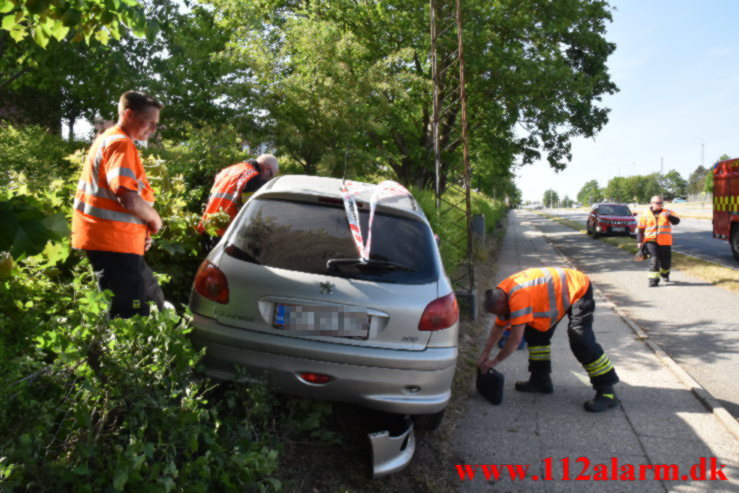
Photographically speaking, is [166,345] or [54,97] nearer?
[166,345]

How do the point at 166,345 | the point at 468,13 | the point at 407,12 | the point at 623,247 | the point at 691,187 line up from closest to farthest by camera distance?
1. the point at 166,345
2. the point at 468,13
3. the point at 407,12
4. the point at 623,247
5. the point at 691,187

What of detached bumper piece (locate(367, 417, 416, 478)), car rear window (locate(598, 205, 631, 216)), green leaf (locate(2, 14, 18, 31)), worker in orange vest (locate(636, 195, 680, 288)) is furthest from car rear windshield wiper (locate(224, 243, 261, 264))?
car rear window (locate(598, 205, 631, 216))

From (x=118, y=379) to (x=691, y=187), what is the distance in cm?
13240

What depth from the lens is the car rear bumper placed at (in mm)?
2889

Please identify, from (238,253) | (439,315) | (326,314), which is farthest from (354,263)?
(238,253)

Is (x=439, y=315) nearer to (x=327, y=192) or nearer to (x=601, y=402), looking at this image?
(x=327, y=192)

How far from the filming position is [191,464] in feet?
6.84

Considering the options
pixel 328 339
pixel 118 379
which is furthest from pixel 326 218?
pixel 118 379

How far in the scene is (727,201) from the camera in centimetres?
1385

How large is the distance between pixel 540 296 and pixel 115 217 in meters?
3.17

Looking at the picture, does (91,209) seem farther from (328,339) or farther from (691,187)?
(691,187)

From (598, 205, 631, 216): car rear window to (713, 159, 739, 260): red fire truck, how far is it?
7.57 meters

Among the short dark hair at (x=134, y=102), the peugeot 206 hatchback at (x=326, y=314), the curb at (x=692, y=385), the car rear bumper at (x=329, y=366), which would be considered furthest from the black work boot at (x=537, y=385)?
the short dark hair at (x=134, y=102)

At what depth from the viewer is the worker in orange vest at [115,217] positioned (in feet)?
9.55
